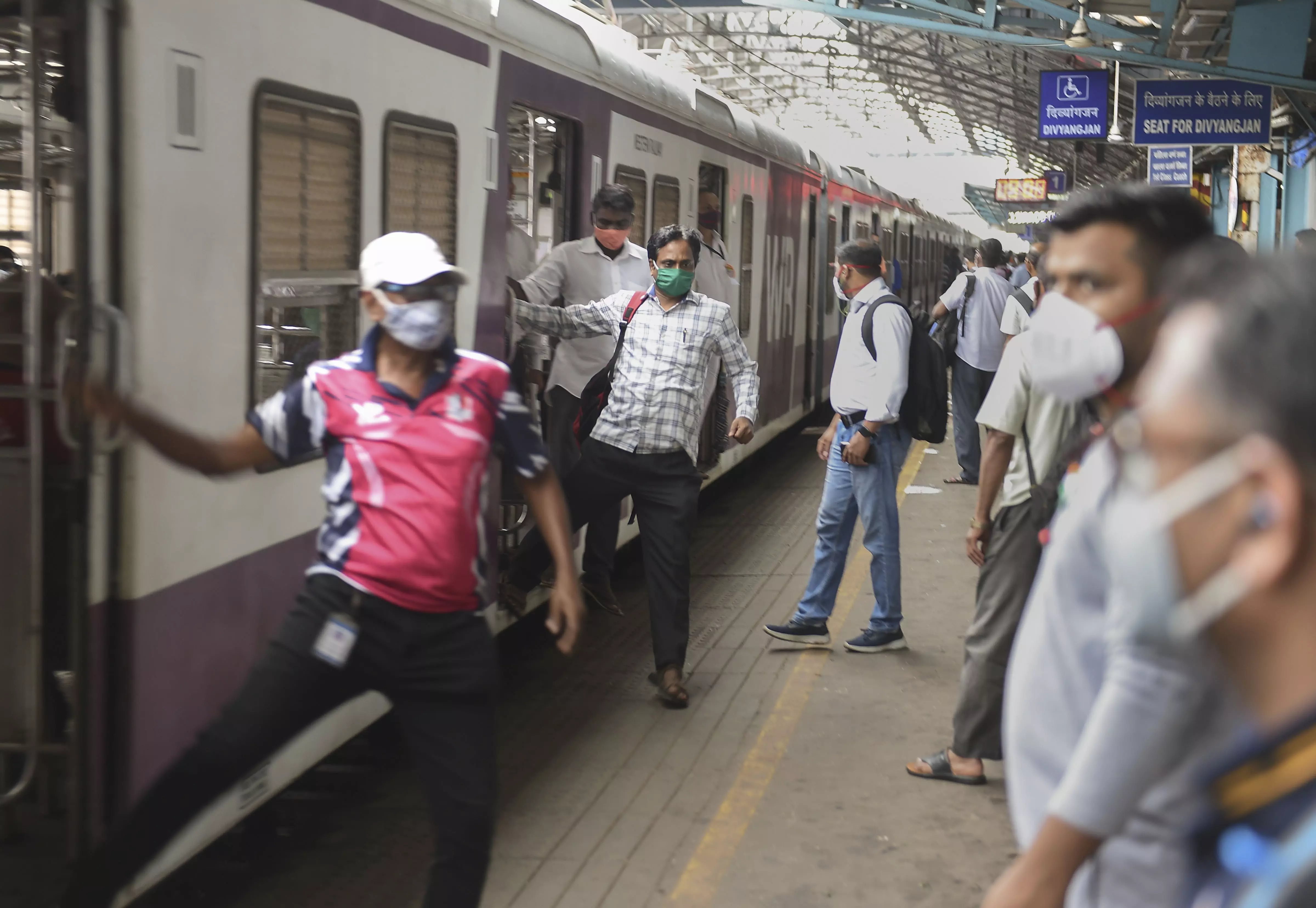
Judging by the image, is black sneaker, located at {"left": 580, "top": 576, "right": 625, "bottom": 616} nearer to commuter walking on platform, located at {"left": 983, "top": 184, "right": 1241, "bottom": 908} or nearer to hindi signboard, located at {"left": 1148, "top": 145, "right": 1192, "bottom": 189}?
commuter walking on platform, located at {"left": 983, "top": 184, "right": 1241, "bottom": 908}

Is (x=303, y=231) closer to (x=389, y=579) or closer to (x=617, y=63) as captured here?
(x=389, y=579)

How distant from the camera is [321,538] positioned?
332 centimetres

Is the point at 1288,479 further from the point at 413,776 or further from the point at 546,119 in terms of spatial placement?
the point at 546,119

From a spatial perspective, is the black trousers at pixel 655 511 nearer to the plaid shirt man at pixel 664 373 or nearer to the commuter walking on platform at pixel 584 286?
the plaid shirt man at pixel 664 373

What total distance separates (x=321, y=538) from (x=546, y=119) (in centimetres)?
395

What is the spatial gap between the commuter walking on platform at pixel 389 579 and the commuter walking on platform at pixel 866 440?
11.4ft

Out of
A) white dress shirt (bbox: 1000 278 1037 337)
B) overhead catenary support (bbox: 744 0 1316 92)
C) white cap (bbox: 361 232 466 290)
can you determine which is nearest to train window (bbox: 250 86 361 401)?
white cap (bbox: 361 232 466 290)

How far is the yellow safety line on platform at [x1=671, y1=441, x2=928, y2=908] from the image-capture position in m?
4.46

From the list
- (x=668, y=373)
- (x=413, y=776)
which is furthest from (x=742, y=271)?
(x=413, y=776)

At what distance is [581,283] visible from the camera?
22.2ft

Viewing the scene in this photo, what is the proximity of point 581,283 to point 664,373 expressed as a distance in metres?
1.00

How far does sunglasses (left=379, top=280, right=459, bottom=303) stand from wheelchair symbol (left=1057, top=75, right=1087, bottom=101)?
1514 cm

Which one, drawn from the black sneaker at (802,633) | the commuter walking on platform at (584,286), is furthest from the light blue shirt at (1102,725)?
the black sneaker at (802,633)

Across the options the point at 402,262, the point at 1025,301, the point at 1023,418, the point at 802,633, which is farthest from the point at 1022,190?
the point at 402,262
